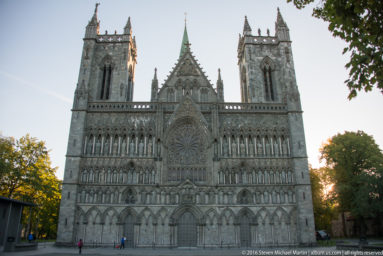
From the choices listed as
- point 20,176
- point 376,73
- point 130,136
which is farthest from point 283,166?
point 20,176

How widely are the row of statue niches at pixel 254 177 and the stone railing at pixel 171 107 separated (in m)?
6.86

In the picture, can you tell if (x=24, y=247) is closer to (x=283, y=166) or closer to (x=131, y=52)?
(x=283, y=166)

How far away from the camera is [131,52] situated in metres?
38.7

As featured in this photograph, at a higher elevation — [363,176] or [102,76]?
[102,76]

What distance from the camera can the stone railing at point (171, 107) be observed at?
31.1 meters

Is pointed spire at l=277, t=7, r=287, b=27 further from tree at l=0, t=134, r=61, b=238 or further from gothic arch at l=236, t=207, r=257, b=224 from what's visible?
tree at l=0, t=134, r=61, b=238

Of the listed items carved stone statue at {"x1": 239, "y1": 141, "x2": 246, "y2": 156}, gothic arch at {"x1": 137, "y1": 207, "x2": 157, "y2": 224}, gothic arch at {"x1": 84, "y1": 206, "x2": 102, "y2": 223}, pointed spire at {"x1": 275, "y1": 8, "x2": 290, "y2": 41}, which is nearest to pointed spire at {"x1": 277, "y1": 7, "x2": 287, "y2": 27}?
pointed spire at {"x1": 275, "y1": 8, "x2": 290, "y2": 41}

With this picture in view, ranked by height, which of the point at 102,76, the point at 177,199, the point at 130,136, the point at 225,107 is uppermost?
the point at 102,76

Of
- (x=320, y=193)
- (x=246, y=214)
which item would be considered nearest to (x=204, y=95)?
(x=246, y=214)

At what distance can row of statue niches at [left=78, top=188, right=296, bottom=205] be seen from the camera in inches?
1085

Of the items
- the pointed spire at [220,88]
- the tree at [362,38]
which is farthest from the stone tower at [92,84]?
the tree at [362,38]

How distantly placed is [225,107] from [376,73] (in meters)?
23.1

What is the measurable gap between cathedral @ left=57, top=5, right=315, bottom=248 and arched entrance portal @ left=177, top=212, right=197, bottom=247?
0.09m

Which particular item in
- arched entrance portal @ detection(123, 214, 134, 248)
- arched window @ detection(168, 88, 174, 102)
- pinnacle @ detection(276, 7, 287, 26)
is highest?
pinnacle @ detection(276, 7, 287, 26)
